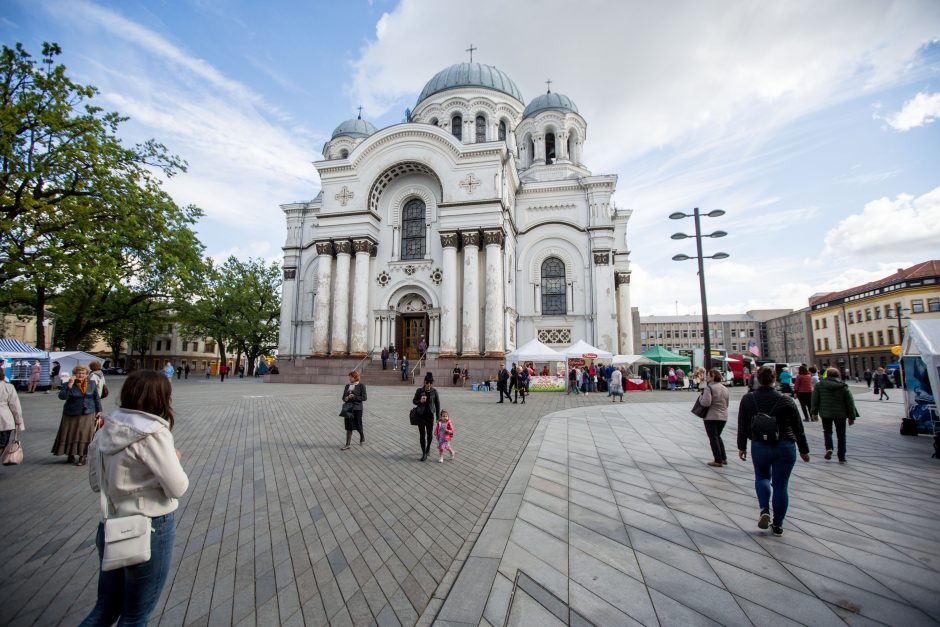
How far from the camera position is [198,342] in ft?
225

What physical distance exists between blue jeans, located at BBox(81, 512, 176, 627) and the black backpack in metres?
4.98

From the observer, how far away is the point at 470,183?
92.1ft

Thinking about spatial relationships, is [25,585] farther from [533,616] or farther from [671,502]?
[671,502]

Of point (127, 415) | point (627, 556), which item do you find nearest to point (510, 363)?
point (627, 556)

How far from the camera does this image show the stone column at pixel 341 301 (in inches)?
1099

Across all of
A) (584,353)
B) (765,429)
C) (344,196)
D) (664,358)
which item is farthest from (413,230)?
(765,429)

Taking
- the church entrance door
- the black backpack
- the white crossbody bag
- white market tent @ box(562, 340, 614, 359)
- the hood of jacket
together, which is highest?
the church entrance door

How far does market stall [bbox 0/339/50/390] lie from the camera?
21828mm

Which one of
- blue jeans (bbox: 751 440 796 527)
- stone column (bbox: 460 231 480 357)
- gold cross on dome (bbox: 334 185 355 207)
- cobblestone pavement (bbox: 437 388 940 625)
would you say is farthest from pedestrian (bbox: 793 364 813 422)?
gold cross on dome (bbox: 334 185 355 207)

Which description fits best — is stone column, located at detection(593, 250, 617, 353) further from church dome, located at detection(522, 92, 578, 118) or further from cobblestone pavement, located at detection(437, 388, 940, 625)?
cobblestone pavement, located at detection(437, 388, 940, 625)

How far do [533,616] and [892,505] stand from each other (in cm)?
508

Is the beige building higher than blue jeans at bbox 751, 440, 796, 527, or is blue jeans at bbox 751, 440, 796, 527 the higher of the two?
the beige building

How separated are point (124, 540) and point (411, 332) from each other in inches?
1070

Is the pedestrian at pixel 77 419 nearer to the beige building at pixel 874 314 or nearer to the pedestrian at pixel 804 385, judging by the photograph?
the pedestrian at pixel 804 385
